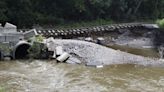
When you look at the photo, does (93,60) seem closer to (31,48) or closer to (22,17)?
(31,48)

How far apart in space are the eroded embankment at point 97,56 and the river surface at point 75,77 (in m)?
1.06

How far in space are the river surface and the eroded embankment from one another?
3.47ft

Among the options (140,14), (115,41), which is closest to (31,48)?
(115,41)

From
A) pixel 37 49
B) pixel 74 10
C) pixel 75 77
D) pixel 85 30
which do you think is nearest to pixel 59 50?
pixel 37 49

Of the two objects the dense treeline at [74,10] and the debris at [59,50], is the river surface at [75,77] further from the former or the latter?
the dense treeline at [74,10]

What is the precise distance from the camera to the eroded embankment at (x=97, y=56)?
1341 inches

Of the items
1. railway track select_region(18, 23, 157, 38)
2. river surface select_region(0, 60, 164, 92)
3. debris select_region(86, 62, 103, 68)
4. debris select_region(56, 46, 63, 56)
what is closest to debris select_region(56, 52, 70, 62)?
debris select_region(56, 46, 63, 56)

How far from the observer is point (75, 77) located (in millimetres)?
29422

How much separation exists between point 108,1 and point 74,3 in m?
5.29

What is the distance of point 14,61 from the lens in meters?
33.4

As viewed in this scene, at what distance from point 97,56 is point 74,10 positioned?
17435 mm

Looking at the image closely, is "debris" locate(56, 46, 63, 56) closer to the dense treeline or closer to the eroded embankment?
the eroded embankment

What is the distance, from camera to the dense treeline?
150ft

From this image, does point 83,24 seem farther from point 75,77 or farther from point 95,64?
point 75,77
